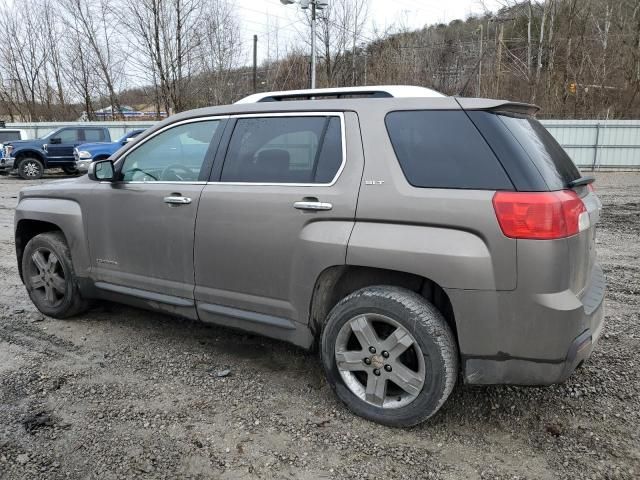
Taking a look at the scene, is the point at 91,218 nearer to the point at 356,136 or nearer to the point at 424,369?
the point at 356,136

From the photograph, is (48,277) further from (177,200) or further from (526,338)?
(526,338)

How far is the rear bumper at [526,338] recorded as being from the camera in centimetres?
252

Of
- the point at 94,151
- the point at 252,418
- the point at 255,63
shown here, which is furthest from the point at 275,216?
the point at 255,63

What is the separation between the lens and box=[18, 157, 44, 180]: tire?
18.3 meters

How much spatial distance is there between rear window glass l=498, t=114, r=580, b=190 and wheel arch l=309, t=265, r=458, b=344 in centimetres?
79

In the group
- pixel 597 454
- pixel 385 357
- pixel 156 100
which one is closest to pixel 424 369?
pixel 385 357

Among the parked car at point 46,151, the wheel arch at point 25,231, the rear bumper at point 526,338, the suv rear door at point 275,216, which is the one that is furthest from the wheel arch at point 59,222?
the parked car at point 46,151

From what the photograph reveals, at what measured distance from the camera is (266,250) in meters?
3.21

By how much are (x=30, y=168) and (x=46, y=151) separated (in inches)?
32.1

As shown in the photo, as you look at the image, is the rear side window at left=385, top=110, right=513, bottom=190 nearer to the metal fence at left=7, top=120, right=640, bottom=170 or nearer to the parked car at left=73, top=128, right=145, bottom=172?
the parked car at left=73, top=128, right=145, bottom=172

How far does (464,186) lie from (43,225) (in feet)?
12.6

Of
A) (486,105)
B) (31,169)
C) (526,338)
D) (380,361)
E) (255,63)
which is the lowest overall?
(31,169)

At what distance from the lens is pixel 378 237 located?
2.80 meters

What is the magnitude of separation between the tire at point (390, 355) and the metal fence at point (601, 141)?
750 inches
